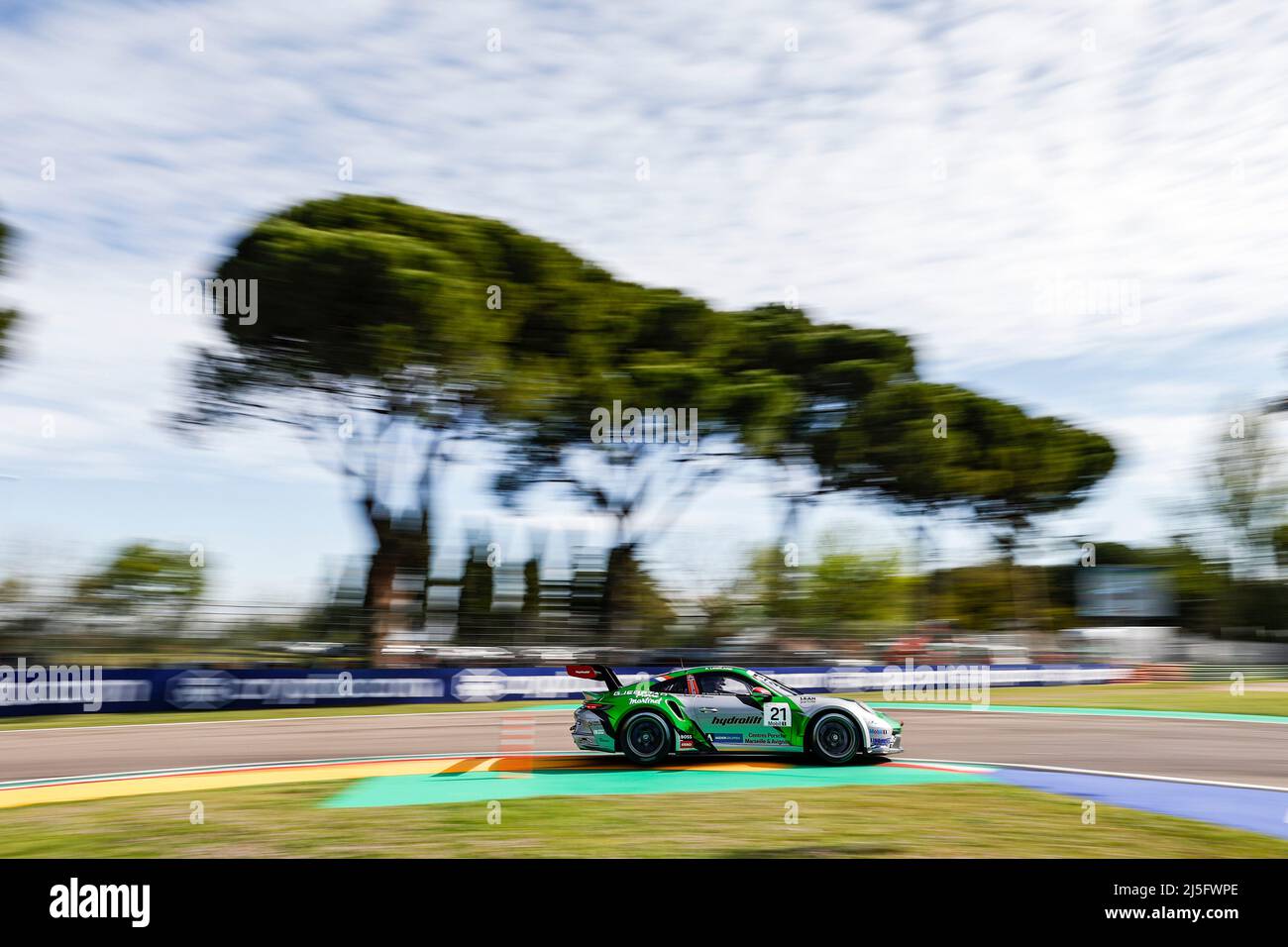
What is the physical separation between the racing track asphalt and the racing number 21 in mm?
2056

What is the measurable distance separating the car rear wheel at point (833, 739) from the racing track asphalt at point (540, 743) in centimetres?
157

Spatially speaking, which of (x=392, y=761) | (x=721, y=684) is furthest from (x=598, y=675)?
(x=392, y=761)

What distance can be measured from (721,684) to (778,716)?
0.65m

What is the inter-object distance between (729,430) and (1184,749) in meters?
18.3

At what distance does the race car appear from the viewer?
10.2 m

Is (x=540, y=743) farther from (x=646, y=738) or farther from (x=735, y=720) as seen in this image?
(x=735, y=720)

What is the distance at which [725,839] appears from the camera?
22.0ft

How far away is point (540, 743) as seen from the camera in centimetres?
1302
